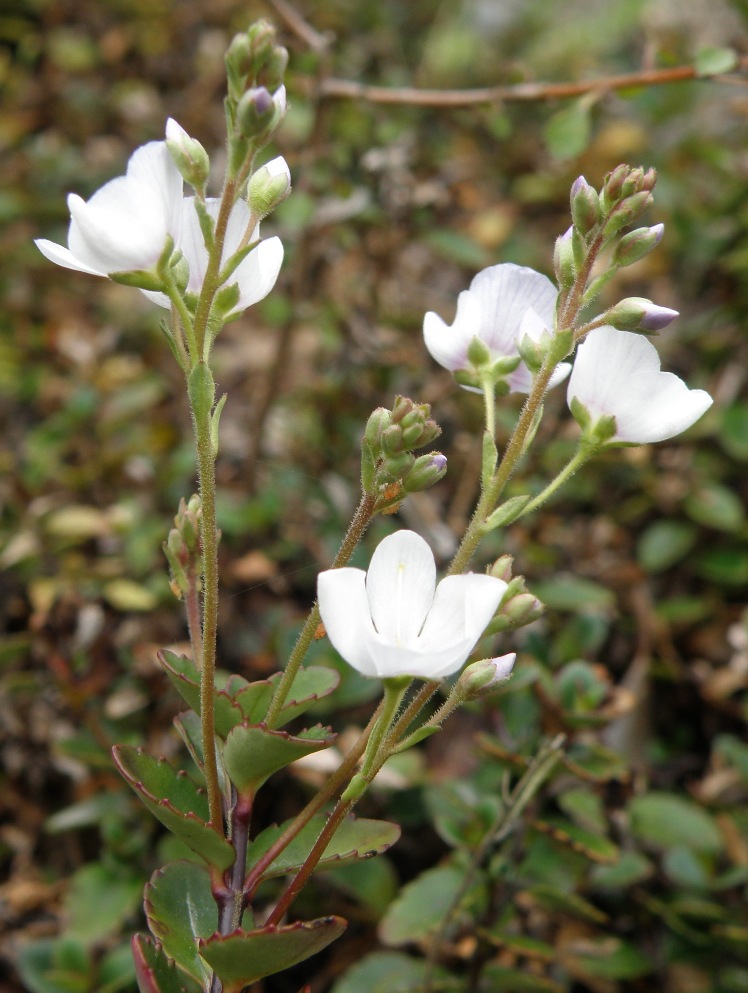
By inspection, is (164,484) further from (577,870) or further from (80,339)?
(577,870)

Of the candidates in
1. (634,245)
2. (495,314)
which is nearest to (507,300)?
(495,314)

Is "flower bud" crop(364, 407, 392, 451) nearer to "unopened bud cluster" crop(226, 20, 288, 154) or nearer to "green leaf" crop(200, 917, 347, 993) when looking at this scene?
"unopened bud cluster" crop(226, 20, 288, 154)

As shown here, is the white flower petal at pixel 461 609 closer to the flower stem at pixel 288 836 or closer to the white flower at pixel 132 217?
the flower stem at pixel 288 836

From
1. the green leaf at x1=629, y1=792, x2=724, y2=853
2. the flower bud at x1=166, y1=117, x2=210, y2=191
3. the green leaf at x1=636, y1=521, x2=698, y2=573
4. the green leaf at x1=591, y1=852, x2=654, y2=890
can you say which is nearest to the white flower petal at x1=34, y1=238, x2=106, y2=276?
the flower bud at x1=166, y1=117, x2=210, y2=191

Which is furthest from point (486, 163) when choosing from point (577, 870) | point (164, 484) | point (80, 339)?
point (577, 870)

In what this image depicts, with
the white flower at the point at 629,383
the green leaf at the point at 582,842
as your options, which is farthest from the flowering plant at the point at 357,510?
the green leaf at the point at 582,842
